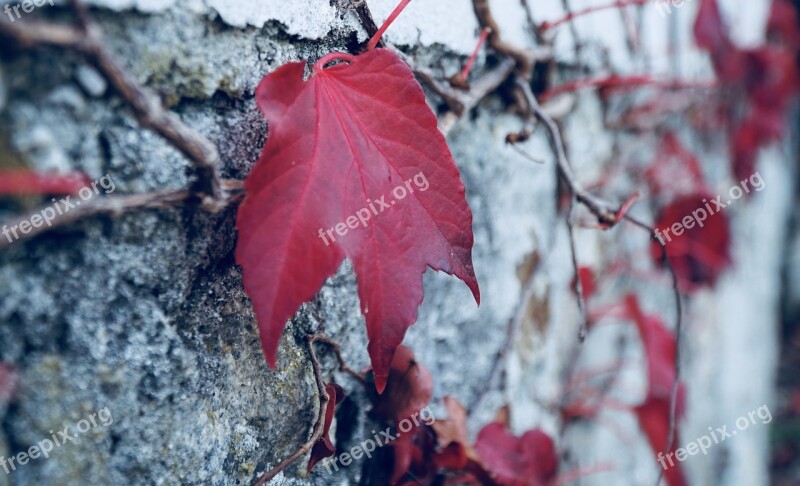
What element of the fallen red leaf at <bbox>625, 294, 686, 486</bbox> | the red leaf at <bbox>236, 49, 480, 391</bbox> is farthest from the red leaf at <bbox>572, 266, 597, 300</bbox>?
the red leaf at <bbox>236, 49, 480, 391</bbox>

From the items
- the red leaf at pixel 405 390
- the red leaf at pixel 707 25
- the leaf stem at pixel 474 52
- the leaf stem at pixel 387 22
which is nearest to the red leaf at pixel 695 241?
the red leaf at pixel 707 25

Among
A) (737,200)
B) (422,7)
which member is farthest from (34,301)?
(737,200)

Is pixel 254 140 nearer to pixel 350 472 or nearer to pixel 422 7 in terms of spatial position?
pixel 422 7

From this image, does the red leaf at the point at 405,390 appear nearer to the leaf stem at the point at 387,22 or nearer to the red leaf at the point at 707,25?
the leaf stem at the point at 387,22

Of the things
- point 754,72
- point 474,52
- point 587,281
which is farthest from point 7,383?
point 754,72

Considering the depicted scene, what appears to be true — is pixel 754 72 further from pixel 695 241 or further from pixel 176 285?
pixel 176 285

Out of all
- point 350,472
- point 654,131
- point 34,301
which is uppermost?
point 654,131
